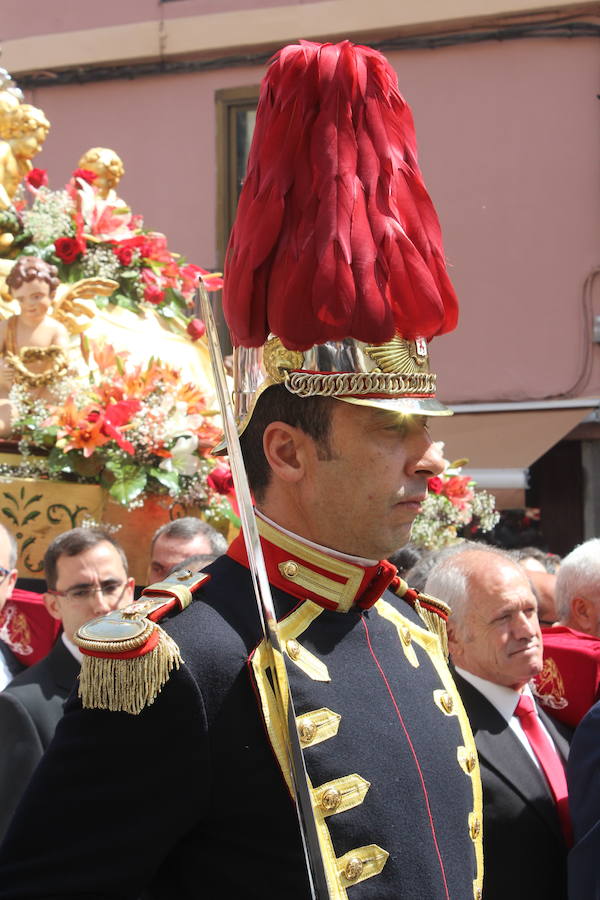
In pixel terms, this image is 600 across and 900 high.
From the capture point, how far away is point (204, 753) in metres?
1.70

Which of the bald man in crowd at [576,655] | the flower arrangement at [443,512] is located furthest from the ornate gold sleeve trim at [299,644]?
the flower arrangement at [443,512]

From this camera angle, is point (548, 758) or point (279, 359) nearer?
point (279, 359)

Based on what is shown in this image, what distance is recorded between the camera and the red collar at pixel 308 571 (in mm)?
1937

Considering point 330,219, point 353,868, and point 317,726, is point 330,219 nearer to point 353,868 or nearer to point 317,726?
point 317,726

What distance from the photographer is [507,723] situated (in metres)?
2.89

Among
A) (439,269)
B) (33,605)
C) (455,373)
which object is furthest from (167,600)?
(455,373)

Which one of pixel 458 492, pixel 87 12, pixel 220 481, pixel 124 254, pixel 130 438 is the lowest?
pixel 458 492

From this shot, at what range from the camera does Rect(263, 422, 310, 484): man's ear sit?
193cm

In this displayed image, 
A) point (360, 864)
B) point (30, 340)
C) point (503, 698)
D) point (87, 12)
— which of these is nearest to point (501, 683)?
point (503, 698)

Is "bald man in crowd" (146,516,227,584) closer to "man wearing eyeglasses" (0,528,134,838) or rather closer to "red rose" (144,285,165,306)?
"man wearing eyeglasses" (0,528,134,838)

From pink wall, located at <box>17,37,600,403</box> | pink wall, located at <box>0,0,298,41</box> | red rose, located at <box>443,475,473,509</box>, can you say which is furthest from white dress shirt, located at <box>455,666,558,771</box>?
pink wall, located at <box>0,0,298,41</box>

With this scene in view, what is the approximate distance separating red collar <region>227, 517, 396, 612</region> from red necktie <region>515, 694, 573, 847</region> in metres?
1.08

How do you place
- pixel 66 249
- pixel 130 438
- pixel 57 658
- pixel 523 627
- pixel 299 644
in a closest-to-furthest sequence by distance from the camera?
pixel 299 644, pixel 523 627, pixel 57 658, pixel 130 438, pixel 66 249

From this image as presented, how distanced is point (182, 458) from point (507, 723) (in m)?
1.85
